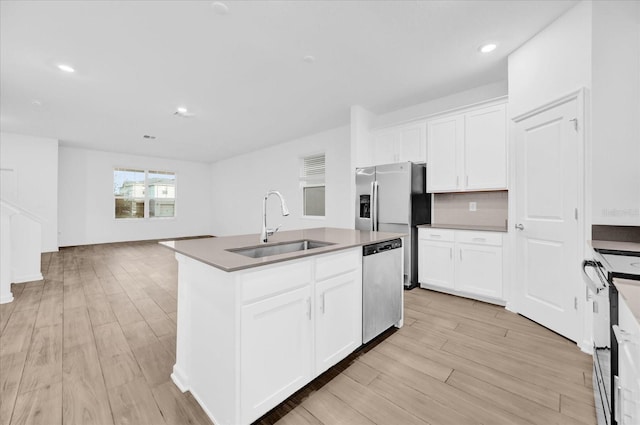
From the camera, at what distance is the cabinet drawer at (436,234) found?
3.45 m

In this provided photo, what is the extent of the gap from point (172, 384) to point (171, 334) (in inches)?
31.4

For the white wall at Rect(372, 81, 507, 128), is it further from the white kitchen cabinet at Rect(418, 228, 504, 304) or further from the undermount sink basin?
the undermount sink basin

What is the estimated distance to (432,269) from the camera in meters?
3.63

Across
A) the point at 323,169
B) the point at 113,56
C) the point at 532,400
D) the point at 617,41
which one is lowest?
the point at 532,400

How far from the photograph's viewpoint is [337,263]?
1868 mm

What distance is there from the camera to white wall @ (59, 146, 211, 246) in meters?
7.23

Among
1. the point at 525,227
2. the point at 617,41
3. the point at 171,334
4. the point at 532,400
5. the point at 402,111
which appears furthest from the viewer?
the point at 402,111

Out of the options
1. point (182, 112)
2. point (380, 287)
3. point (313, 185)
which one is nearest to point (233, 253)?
point (380, 287)

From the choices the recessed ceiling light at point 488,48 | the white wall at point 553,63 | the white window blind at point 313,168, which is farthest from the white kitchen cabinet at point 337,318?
the white window blind at point 313,168

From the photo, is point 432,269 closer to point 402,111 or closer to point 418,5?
point 402,111

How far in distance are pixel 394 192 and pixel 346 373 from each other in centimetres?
258

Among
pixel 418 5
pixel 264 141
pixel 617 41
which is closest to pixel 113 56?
pixel 418 5

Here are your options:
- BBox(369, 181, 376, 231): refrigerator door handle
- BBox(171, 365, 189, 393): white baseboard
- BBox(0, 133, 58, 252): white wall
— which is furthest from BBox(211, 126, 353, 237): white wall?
BBox(0, 133, 58, 252): white wall

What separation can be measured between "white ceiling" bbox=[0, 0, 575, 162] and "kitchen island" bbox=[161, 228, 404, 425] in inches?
79.8
